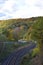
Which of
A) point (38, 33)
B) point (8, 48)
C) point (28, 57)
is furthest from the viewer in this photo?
point (8, 48)

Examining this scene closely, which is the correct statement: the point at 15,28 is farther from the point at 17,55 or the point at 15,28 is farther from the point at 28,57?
the point at 28,57

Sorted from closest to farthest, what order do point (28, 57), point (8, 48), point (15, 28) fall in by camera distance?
1. point (28, 57)
2. point (8, 48)
3. point (15, 28)

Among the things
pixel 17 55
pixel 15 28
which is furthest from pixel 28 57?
pixel 15 28

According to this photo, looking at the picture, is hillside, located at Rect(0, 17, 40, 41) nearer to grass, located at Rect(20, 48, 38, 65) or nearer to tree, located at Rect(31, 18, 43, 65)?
tree, located at Rect(31, 18, 43, 65)

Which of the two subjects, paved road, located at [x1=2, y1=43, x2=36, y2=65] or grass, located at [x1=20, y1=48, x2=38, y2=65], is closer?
grass, located at [x1=20, y1=48, x2=38, y2=65]

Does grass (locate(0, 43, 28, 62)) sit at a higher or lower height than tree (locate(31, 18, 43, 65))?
lower

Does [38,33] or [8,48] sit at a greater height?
[38,33]

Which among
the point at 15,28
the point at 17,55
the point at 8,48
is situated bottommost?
the point at 17,55

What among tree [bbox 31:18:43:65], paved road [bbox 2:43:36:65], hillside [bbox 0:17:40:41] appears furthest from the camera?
hillside [bbox 0:17:40:41]

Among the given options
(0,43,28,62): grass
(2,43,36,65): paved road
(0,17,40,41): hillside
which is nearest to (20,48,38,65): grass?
(2,43,36,65): paved road

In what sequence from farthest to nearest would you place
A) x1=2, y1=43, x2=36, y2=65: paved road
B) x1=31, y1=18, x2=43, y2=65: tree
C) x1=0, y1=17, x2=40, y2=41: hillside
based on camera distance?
x1=0, y1=17, x2=40, y2=41: hillside, x1=2, y1=43, x2=36, y2=65: paved road, x1=31, y1=18, x2=43, y2=65: tree
